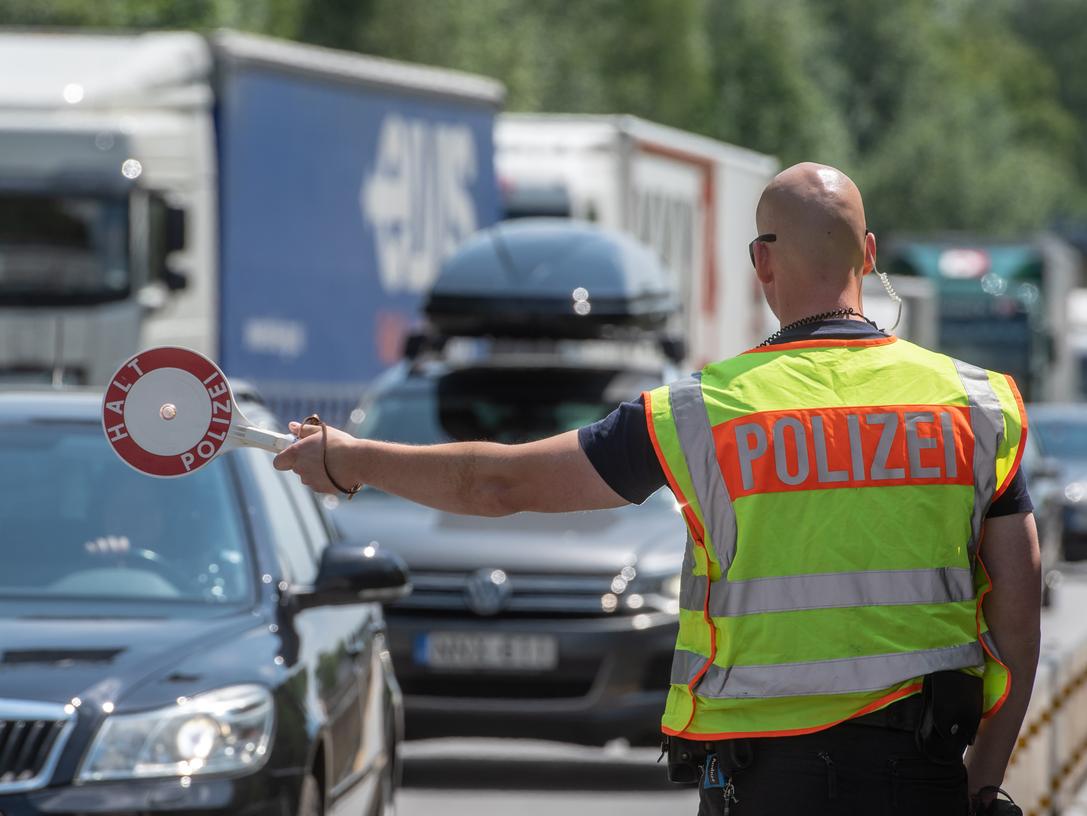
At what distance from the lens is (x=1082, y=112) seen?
127 metres

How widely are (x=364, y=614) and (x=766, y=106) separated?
77.9m

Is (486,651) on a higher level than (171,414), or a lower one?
lower

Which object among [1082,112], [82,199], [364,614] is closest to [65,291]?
[82,199]

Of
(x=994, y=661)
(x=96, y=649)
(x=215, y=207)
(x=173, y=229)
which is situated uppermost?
(x=215, y=207)

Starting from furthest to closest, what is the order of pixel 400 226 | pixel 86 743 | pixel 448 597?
pixel 400 226 < pixel 448 597 < pixel 86 743

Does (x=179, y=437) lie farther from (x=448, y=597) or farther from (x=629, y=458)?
(x=448, y=597)

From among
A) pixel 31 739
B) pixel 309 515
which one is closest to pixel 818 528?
pixel 31 739

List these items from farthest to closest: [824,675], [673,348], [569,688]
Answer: [673,348] → [569,688] → [824,675]

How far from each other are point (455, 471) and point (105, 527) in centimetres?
290

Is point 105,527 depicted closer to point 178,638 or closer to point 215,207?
point 178,638

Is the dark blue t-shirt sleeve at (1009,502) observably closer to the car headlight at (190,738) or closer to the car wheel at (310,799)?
the car headlight at (190,738)

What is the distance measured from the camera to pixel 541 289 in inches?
531

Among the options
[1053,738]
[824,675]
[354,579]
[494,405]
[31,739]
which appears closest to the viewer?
[824,675]

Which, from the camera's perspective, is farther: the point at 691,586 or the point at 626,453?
the point at 691,586
